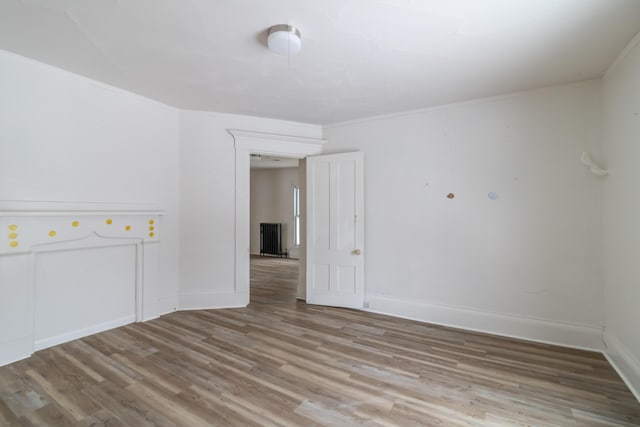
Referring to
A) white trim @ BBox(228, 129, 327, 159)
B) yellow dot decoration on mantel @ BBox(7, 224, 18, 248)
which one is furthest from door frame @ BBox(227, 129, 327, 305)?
yellow dot decoration on mantel @ BBox(7, 224, 18, 248)

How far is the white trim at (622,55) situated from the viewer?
2156mm

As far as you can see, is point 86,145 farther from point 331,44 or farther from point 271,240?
point 271,240

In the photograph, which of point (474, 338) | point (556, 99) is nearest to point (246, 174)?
point (474, 338)

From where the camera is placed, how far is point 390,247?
385 centimetres

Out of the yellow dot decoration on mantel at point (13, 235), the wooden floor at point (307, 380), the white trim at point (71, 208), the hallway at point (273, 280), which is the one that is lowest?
the wooden floor at point (307, 380)

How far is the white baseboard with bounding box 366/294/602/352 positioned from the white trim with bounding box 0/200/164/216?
9.89 ft

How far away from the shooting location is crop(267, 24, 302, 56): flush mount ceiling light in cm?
204

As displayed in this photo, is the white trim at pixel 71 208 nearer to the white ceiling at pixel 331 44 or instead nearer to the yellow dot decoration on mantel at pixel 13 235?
the yellow dot decoration on mantel at pixel 13 235

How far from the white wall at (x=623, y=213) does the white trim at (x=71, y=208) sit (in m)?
4.48

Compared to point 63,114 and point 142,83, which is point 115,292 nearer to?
point 63,114

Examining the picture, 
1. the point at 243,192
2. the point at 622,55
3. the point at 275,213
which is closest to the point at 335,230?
the point at 243,192

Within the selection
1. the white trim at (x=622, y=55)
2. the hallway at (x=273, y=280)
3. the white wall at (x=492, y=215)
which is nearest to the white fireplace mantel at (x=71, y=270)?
the hallway at (x=273, y=280)

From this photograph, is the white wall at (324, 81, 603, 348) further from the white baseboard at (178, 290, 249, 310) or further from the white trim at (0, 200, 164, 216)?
the white trim at (0, 200, 164, 216)

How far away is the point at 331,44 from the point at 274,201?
711 centimetres
